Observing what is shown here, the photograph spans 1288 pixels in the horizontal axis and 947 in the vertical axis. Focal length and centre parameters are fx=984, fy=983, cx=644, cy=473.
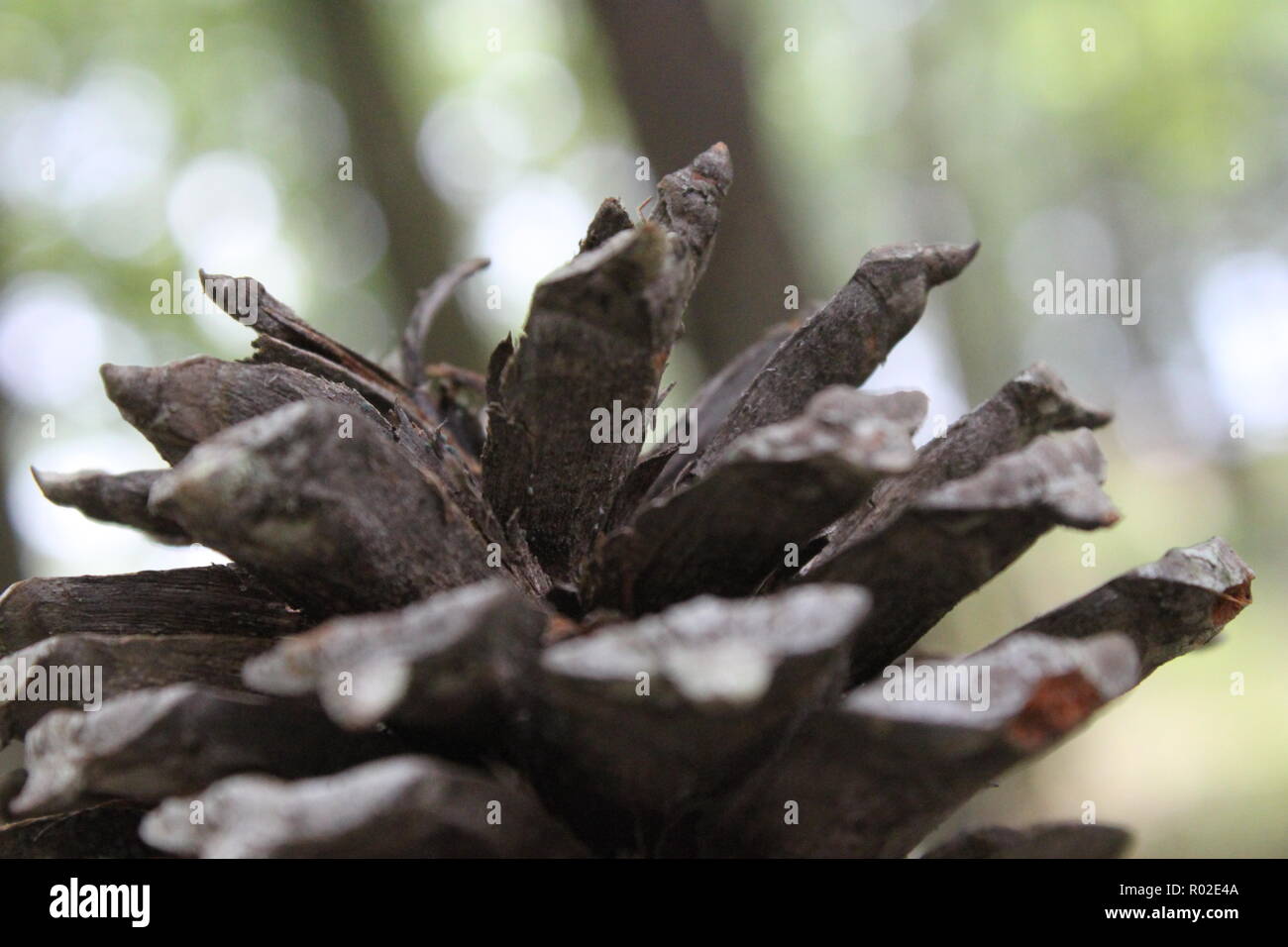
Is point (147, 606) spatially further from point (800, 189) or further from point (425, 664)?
point (800, 189)

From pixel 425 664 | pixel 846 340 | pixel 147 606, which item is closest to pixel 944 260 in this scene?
pixel 846 340

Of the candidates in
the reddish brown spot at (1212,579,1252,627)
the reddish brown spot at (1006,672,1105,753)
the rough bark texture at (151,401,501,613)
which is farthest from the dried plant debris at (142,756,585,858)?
the reddish brown spot at (1212,579,1252,627)

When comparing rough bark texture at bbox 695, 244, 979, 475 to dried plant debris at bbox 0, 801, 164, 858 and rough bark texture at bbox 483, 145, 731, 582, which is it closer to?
rough bark texture at bbox 483, 145, 731, 582

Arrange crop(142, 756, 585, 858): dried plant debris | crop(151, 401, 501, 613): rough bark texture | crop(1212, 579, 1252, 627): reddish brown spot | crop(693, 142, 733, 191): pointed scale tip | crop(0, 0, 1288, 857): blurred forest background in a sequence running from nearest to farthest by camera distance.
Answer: crop(142, 756, 585, 858): dried plant debris, crop(151, 401, 501, 613): rough bark texture, crop(1212, 579, 1252, 627): reddish brown spot, crop(693, 142, 733, 191): pointed scale tip, crop(0, 0, 1288, 857): blurred forest background

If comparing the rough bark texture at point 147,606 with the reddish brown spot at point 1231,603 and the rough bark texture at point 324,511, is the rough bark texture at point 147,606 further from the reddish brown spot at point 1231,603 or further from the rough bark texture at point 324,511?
the reddish brown spot at point 1231,603

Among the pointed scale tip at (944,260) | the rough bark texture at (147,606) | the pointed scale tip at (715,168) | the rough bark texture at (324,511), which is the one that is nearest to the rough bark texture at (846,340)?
the pointed scale tip at (944,260)
